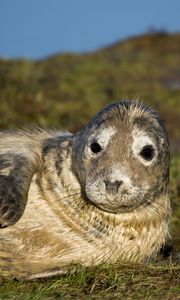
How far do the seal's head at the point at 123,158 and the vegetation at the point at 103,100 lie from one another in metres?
0.43

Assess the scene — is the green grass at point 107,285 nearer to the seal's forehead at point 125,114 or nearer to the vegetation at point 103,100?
the vegetation at point 103,100

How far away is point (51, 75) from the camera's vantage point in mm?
15961

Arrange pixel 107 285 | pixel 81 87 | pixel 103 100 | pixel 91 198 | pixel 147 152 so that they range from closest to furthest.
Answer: pixel 107 285
pixel 91 198
pixel 147 152
pixel 103 100
pixel 81 87

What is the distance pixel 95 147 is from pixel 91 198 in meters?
0.35

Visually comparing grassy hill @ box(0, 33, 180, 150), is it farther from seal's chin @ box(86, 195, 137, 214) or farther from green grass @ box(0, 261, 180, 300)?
green grass @ box(0, 261, 180, 300)

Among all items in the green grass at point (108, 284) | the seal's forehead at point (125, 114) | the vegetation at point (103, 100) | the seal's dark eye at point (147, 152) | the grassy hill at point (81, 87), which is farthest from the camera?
the grassy hill at point (81, 87)

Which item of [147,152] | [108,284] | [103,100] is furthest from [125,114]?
[103,100]

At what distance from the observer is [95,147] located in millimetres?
4375

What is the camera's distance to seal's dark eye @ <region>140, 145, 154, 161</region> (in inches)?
171

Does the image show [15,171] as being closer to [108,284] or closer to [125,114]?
[125,114]

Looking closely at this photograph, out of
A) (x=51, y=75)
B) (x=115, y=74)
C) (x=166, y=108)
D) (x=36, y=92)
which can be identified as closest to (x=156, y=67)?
(x=115, y=74)

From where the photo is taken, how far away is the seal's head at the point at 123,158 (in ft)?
13.5

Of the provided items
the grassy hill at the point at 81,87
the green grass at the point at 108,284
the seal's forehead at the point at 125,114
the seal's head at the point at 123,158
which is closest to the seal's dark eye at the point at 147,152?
the seal's head at the point at 123,158

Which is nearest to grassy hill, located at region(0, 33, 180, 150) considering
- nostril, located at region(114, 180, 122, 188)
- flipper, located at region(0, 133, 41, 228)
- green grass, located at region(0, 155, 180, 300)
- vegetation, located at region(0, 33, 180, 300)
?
vegetation, located at region(0, 33, 180, 300)
